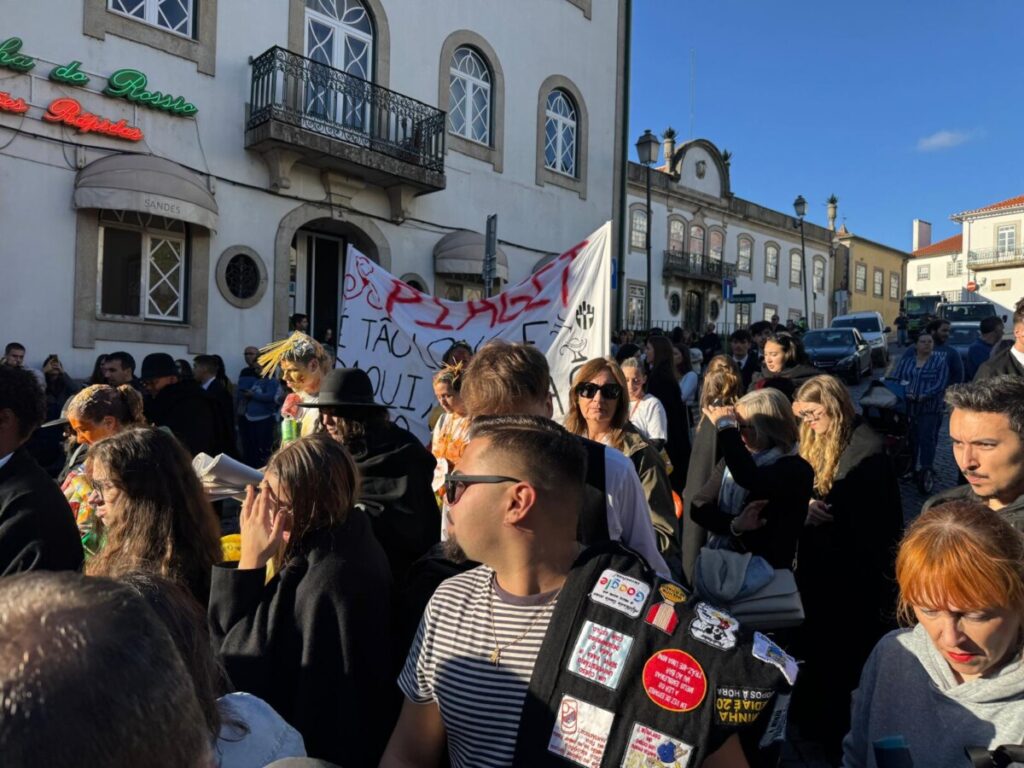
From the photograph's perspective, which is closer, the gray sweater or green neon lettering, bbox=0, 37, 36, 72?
the gray sweater

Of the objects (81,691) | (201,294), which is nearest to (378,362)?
(81,691)

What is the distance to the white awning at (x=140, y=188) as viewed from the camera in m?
10.3

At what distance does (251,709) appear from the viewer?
1.45 metres

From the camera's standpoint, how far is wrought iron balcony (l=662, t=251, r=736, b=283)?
102 feet

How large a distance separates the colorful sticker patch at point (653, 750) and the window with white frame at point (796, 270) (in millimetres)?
40649

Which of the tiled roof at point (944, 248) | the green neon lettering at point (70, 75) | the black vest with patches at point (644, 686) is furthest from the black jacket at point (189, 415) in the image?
the tiled roof at point (944, 248)

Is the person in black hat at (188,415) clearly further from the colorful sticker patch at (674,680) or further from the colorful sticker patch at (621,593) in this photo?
the colorful sticker patch at (674,680)

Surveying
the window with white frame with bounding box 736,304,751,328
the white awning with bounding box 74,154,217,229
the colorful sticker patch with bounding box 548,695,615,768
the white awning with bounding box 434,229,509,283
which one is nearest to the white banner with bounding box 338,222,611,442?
the colorful sticker patch with bounding box 548,695,615,768

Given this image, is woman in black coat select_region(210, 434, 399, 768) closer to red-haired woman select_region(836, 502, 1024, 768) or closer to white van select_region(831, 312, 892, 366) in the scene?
red-haired woman select_region(836, 502, 1024, 768)

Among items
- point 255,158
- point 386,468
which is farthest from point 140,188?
point 386,468

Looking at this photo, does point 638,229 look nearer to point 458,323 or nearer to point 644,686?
point 458,323

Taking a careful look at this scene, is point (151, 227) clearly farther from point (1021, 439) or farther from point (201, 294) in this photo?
point (1021, 439)

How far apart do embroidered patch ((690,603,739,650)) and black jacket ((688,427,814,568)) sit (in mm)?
1848

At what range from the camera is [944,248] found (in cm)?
6212
